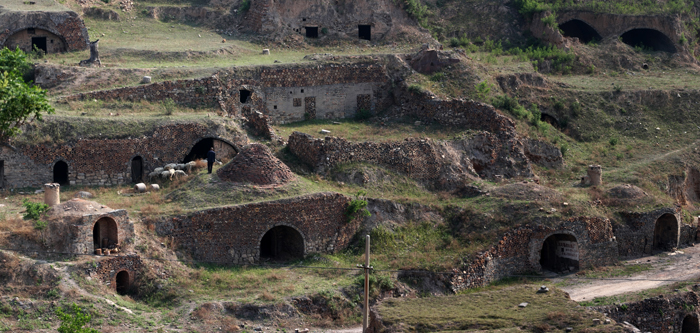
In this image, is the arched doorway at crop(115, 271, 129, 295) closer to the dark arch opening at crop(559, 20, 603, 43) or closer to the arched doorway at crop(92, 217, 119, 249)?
the arched doorway at crop(92, 217, 119, 249)

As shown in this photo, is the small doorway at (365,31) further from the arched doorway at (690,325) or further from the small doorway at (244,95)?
the arched doorway at (690,325)

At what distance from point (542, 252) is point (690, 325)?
Answer: 6.61 meters

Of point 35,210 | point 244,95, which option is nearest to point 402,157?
point 244,95

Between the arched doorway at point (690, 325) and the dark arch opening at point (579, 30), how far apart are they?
80.5 ft

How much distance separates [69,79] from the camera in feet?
152

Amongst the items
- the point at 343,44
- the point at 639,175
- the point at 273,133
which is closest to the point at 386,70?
the point at 343,44

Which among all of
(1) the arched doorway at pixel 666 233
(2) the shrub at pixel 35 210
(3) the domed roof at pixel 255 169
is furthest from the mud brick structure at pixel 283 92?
(1) the arched doorway at pixel 666 233

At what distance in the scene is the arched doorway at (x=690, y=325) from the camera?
39906 millimetres

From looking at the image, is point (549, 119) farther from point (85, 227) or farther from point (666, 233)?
point (85, 227)

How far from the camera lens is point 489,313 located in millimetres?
34344

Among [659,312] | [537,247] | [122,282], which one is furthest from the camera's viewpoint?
[537,247]

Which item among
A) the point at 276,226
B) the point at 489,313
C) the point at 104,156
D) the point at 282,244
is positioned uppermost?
the point at 104,156

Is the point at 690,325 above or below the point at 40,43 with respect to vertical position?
below

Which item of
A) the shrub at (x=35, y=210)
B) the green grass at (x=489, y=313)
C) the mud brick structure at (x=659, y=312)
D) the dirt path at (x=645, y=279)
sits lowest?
the mud brick structure at (x=659, y=312)
